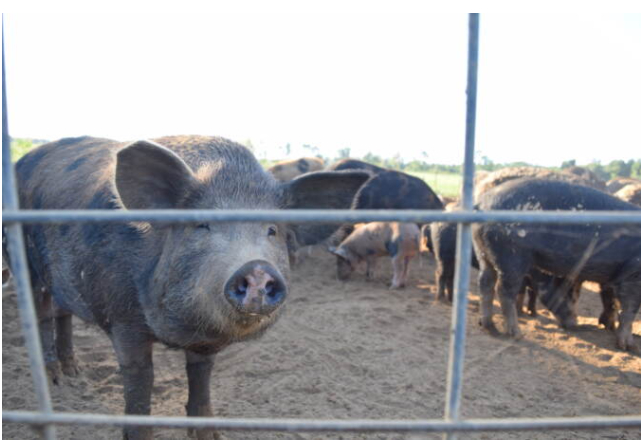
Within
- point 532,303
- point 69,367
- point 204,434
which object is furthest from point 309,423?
point 532,303

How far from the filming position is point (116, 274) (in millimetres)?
3199

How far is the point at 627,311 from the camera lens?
19.8ft

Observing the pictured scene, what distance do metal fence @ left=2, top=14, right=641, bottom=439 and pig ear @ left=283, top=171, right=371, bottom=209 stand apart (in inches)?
56.8

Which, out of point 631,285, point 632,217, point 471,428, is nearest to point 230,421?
point 471,428

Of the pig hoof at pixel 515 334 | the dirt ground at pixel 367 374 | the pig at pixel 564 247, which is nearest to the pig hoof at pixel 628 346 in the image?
the pig at pixel 564 247

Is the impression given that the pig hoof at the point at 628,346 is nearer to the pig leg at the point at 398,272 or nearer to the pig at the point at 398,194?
the pig leg at the point at 398,272

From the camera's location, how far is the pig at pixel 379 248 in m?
9.07

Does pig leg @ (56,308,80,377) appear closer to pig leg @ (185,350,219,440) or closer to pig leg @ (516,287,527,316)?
pig leg @ (185,350,219,440)

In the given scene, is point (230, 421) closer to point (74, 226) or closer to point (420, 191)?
point (74, 226)

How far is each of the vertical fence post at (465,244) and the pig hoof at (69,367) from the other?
437 centimetres

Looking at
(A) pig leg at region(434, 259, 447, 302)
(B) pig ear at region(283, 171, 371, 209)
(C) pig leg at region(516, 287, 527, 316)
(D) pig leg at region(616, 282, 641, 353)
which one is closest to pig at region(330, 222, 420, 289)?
(A) pig leg at region(434, 259, 447, 302)

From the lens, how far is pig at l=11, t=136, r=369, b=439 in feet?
8.56

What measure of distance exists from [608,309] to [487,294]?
1.82 meters

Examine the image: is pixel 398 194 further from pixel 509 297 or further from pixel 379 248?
pixel 509 297
